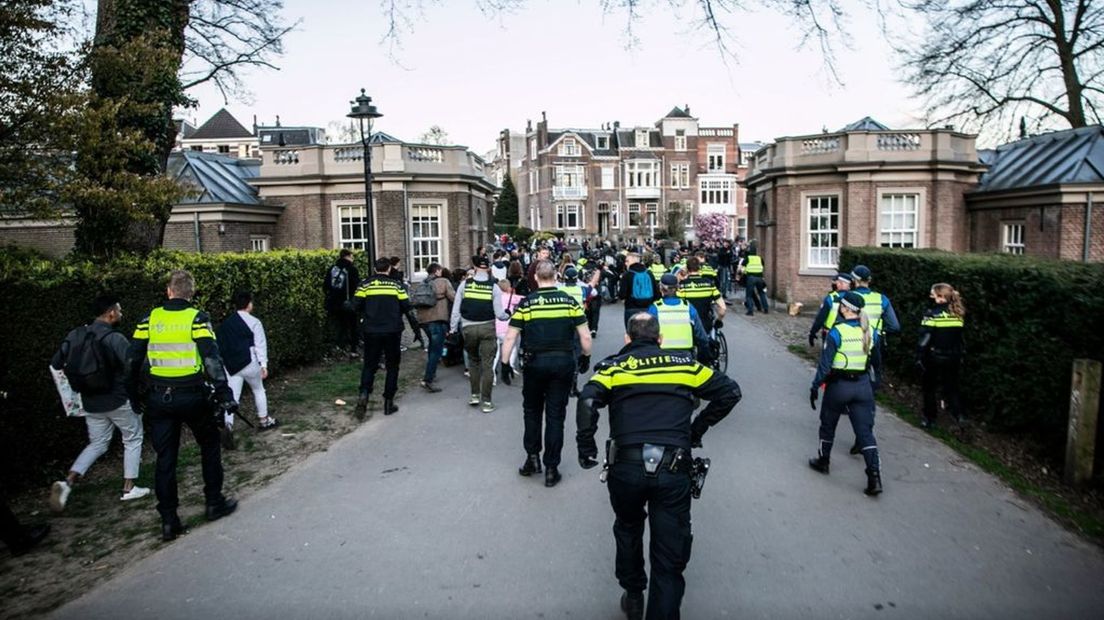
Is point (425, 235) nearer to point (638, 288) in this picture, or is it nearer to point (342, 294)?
point (342, 294)

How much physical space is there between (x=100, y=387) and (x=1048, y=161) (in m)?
24.6

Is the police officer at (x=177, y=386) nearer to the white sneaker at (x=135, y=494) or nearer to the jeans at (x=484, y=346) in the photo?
the white sneaker at (x=135, y=494)

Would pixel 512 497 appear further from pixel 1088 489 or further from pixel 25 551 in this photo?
pixel 1088 489

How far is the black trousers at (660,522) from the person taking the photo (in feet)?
13.9

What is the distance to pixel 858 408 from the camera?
23.4ft

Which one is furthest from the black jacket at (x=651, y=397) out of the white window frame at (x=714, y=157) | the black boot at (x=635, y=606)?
the white window frame at (x=714, y=157)

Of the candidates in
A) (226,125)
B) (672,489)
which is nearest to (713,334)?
(672,489)

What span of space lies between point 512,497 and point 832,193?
18.8 meters

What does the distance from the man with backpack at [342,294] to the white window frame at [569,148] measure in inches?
2348

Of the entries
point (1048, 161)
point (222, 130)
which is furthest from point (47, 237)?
point (222, 130)

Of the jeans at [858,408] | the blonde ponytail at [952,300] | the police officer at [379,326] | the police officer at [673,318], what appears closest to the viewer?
the jeans at [858,408]

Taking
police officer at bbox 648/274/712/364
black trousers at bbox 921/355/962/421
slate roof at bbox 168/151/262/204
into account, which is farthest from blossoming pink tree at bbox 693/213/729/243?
police officer at bbox 648/274/712/364

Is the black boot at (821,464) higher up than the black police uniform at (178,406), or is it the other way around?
the black police uniform at (178,406)

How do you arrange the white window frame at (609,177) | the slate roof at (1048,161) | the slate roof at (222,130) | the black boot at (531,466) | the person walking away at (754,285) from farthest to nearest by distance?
the slate roof at (222,130), the white window frame at (609,177), the person walking away at (754,285), the slate roof at (1048,161), the black boot at (531,466)
